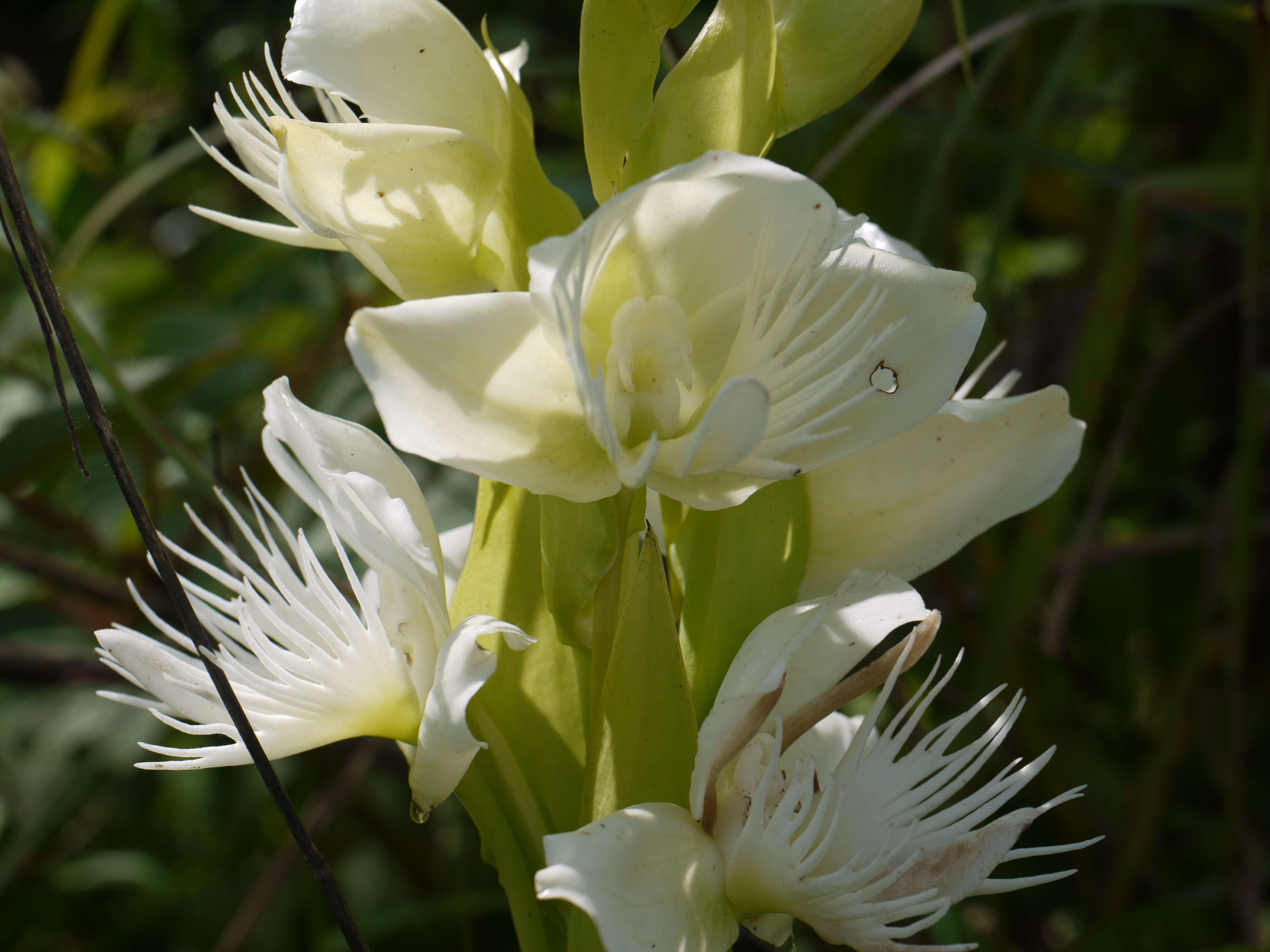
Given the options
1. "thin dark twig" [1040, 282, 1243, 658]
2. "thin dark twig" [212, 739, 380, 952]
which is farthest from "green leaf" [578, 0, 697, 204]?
"thin dark twig" [212, 739, 380, 952]

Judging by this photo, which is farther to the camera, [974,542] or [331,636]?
[974,542]

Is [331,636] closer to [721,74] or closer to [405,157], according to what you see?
[405,157]

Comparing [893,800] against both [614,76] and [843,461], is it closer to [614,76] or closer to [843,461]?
[843,461]

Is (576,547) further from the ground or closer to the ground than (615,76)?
closer to the ground

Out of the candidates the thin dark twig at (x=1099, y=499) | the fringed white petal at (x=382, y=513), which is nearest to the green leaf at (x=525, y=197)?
the fringed white petal at (x=382, y=513)

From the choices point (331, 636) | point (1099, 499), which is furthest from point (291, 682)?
point (1099, 499)

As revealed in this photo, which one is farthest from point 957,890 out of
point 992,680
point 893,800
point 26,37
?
point 26,37

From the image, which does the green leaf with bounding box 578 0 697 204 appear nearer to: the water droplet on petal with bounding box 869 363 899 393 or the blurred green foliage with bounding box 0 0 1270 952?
the water droplet on petal with bounding box 869 363 899 393
